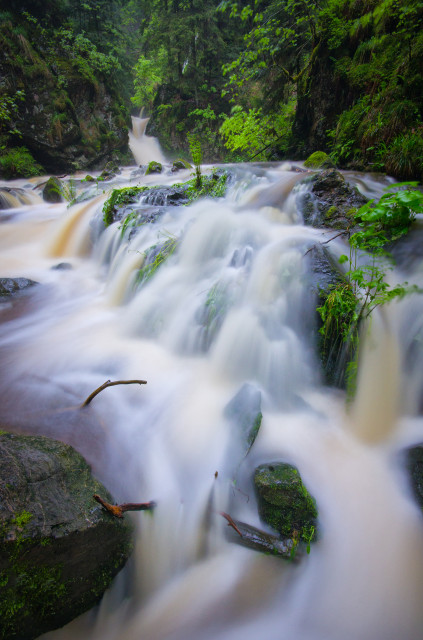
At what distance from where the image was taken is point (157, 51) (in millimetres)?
15281

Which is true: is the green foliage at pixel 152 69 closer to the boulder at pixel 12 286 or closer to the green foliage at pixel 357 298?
the boulder at pixel 12 286

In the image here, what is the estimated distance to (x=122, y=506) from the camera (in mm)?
1707

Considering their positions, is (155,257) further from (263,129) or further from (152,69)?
(152,69)

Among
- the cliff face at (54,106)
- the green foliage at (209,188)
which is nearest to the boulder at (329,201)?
the green foliage at (209,188)

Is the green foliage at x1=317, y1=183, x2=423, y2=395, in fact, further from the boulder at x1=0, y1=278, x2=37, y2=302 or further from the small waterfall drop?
the small waterfall drop

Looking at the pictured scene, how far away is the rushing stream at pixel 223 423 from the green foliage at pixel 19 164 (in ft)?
28.7

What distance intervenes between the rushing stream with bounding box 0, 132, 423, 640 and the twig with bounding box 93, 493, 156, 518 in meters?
0.09

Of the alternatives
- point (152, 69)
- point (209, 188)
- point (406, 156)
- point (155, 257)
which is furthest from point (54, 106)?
point (406, 156)

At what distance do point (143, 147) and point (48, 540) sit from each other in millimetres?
19664

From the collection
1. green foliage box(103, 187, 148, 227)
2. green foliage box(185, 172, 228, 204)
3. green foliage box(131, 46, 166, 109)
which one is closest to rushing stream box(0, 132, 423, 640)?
green foliage box(185, 172, 228, 204)

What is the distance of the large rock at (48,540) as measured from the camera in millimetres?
1266

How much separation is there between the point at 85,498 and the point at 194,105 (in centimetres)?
1921

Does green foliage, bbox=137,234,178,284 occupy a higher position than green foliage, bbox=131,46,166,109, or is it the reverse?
green foliage, bbox=131,46,166,109

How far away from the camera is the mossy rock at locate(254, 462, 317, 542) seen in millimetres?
1806
